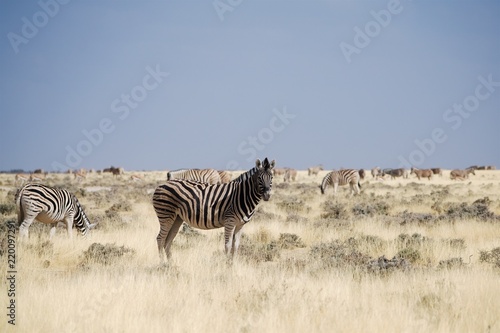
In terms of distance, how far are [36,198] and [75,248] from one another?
7.10 ft

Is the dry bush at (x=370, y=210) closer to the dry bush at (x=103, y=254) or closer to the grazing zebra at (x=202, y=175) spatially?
the grazing zebra at (x=202, y=175)

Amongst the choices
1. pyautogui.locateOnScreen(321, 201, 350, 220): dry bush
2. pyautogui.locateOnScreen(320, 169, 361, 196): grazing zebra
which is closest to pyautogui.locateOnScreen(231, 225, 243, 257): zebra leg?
pyautogui.locateOnScreen(321, 201, 350, 220): dry bush

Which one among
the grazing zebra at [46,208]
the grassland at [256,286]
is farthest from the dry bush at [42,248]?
the grazing zebra at [46,208]

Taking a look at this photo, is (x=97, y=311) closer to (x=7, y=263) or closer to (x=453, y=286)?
(x=7, y=263)

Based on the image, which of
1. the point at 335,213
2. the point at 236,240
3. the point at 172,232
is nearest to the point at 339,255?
the point at 236,240

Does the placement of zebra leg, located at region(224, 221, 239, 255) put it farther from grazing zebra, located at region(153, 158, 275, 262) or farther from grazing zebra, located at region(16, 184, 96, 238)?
grazing zebra, located at region(16, 184, 96, 238)

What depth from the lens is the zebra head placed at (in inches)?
398

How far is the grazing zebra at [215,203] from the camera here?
33.5 feet

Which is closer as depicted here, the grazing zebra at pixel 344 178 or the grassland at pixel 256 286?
the grassland at pixel 256 286

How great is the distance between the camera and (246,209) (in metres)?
10.2

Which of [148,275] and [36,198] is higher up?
[36,198]

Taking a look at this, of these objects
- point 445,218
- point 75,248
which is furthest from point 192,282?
point 445,218

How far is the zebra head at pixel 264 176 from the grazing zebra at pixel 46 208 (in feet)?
18.6

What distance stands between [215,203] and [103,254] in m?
2.43
